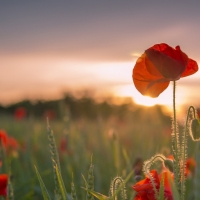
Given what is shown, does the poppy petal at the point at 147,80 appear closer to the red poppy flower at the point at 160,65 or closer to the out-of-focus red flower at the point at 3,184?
the red poppy flower at the point at 160,65

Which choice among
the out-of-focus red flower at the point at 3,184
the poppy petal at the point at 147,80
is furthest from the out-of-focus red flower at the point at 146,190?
the out-of-focus red flower at the point at 3,184

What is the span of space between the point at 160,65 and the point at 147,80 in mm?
63

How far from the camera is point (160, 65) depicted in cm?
131

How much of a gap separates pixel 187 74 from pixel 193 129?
0.58 ft

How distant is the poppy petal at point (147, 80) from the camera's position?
1.31m

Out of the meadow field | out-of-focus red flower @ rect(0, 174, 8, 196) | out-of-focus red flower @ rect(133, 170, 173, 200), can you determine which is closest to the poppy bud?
out-of-focus red flower @ rect(133, 170, 173, 200)

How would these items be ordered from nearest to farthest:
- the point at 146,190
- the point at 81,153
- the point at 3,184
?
the point at 146,190, the point at 3,184, the point at 81,153

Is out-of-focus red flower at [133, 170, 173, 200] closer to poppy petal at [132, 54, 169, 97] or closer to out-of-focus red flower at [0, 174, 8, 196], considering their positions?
poppy petal at [132, 54, 169, 97]

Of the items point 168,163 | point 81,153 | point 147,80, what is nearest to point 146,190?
point 168,163

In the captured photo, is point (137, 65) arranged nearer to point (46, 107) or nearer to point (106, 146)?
point (106, 146)

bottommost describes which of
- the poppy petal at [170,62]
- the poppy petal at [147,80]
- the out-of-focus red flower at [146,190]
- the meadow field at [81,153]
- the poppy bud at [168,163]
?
the meadow field at [81,153]

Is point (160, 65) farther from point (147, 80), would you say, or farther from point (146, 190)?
point (146, 190)

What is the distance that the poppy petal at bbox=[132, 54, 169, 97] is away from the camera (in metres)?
1.31

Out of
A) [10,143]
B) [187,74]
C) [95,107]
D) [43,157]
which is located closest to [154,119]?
[43,157]
